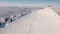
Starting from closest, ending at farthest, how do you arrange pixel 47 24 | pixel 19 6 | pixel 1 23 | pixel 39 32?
pixel 39 32, pixel 47 24, pixel 1 23, pixel 19 6

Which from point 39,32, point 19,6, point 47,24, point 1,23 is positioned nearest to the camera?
point 39,32

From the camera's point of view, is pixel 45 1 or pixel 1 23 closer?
pixel 1 23

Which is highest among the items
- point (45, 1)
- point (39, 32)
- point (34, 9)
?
point (45, 1)

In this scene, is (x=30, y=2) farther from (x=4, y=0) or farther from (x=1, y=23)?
(x=1, y=23)

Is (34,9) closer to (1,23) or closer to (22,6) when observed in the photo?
(22,6)

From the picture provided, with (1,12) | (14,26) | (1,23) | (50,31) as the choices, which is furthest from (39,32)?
(1,12)

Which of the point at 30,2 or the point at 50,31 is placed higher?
the point at 30,2

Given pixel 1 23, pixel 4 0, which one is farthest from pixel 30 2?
pixel 1 23
